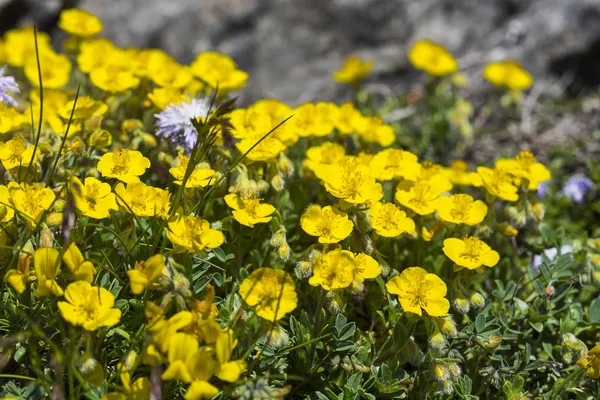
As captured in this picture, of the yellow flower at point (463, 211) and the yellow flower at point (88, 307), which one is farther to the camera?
the yellow flower at point (463, 211)

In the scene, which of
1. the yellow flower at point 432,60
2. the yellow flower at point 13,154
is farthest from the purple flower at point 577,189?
the yellow flower at point 13,154

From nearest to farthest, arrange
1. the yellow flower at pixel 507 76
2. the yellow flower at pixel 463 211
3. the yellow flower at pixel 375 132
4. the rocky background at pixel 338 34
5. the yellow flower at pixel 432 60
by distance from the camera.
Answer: the yellow flower at pixel 463 211 → the yellow flower at pixel 375 132 → the yellow flower at pixel 432 60 → the yellow flower at pixel 507 76 → the rocky background at pixel 338 34

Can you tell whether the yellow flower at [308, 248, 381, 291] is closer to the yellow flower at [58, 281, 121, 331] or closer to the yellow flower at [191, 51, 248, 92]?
the yellow flower at [58, 281, 121, 331]

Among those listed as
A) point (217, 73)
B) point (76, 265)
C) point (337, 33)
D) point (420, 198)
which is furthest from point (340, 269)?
point (337, 33)

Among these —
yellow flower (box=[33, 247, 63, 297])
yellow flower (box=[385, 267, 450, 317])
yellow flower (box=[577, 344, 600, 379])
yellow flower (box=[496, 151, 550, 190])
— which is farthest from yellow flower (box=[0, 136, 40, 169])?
yellow flower (box=[577, 344, 600, 379])

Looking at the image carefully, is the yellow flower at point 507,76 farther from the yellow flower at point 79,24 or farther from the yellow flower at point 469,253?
the yellow flower at point 79,24

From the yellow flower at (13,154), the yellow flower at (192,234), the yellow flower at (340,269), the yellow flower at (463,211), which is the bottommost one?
the yellow flower at (463,211)

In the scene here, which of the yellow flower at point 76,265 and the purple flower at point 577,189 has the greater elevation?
the yellow flower at point 76,265
